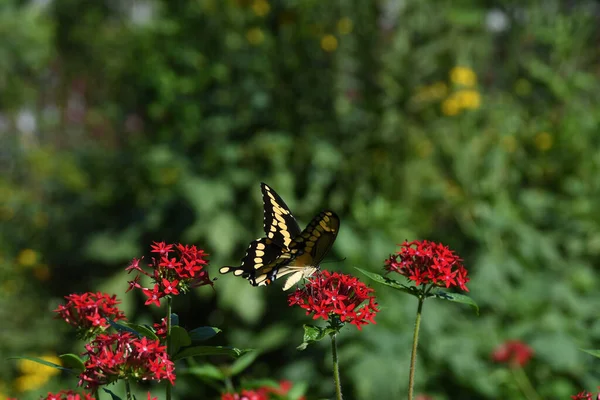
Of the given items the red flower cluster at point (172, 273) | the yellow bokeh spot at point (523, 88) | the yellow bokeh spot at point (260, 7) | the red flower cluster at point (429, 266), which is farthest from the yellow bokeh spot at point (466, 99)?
the red flower cluster at point (172, 273)

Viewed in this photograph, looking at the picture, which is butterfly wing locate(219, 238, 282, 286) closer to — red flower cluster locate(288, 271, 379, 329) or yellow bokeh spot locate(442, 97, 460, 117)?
red flower cluster locate(288, 271, 379, 329)

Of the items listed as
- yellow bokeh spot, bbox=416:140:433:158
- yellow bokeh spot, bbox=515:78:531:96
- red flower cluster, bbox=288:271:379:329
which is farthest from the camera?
yellow bokeh spot, bbox=515:78:531:96

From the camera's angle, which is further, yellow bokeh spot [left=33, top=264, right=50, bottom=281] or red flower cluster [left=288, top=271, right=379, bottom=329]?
yellow bokeh spot [left=33, top=264, right=50, bottom=281]

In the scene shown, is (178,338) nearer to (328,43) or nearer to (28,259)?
(328,43)

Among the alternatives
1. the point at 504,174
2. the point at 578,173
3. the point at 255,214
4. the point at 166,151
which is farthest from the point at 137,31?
the point at 578,173

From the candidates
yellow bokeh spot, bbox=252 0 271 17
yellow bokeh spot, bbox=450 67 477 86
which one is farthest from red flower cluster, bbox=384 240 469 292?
yellow bokeh spot, bbox=450 67 477 86

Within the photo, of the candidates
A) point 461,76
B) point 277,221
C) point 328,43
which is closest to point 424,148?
point 461,76

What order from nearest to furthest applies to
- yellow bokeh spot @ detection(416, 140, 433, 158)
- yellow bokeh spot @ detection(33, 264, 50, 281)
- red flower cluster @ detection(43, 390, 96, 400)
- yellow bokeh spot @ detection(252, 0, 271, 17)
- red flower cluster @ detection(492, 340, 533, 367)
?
red flower cluster @ detection(43, 390, 96, 400)
red flower cluster @ detection(492, 340, 533, 367)
yellow bokeh spot @ detection(416, 140, 433, 158)
yellow bokeh spot @ detection(252, 0, 271, 17)
yellow bokeh spot @ detection(33, 264, 50, 281)

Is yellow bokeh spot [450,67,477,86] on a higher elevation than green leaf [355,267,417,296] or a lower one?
higher
